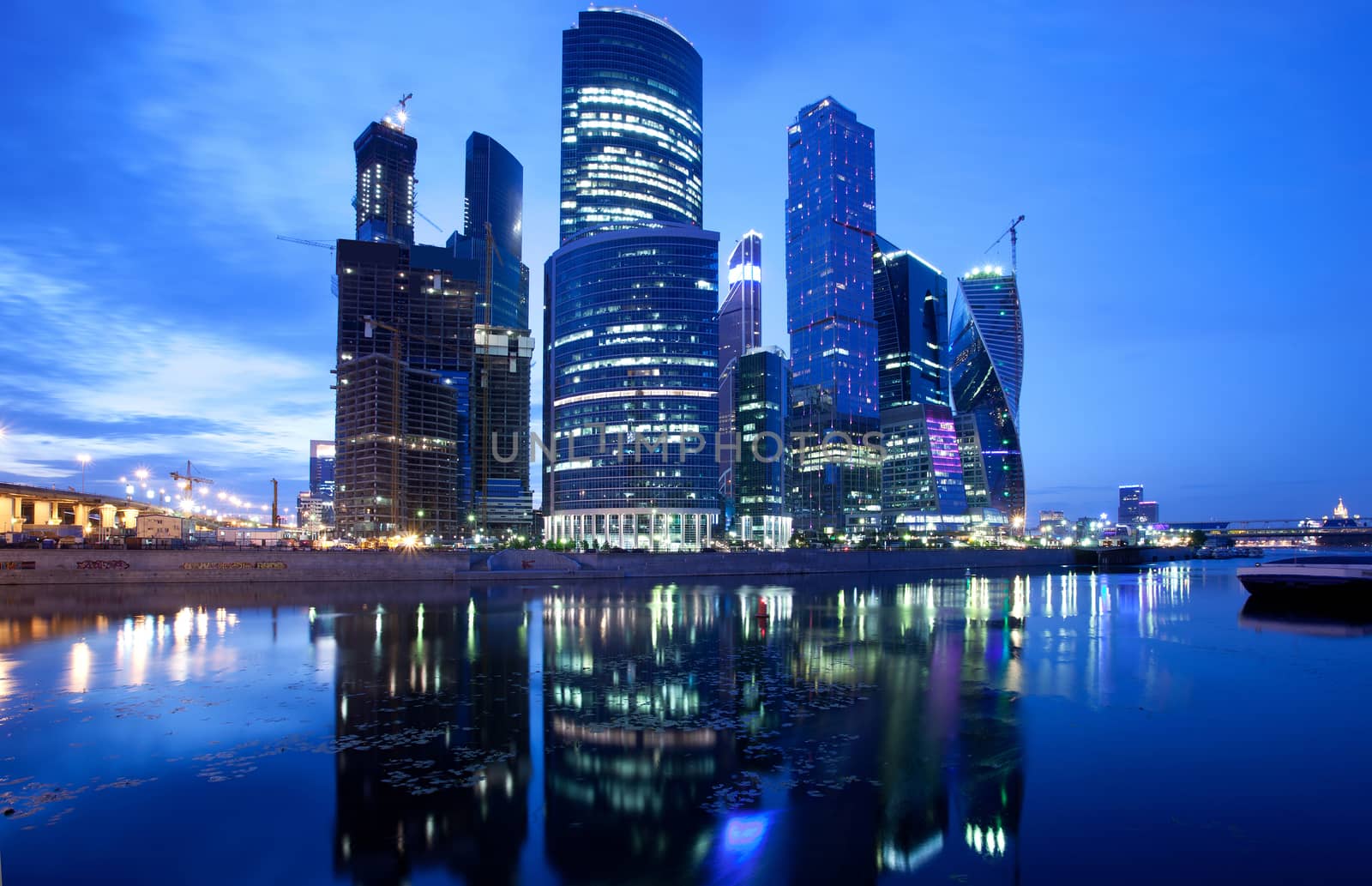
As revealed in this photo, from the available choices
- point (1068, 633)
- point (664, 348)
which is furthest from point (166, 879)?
point (664, 348)

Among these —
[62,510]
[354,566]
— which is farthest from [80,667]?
[62,510]

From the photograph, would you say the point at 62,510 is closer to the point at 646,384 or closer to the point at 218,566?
the point at 218,566

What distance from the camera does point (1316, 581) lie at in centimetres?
7688

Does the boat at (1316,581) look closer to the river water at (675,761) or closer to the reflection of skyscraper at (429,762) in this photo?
the river water at (675,761)

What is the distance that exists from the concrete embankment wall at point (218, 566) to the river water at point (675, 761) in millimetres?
50746

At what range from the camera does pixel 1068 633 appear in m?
48.6

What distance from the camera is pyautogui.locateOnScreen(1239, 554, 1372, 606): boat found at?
73.9m

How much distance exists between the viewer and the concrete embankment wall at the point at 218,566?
83000mm

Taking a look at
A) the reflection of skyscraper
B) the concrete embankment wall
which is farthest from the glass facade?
the reflection of skyscraper

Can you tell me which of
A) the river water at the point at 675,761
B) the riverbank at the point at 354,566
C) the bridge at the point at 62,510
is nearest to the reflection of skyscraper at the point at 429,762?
the river water at the point at 675,761

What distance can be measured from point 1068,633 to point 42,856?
5169cm

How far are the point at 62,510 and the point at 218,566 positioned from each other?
91.4 metres

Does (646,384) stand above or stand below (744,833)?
above

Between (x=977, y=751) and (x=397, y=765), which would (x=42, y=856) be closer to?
(x=397, y=765)
